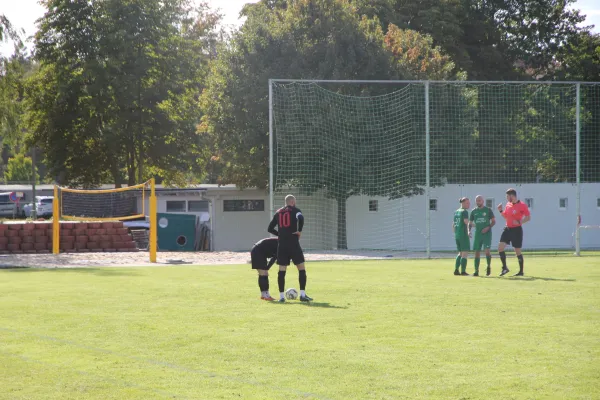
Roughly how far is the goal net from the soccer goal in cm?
627

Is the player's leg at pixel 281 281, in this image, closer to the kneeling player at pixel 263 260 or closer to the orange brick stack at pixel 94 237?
the kneeling player at pixel 263 260

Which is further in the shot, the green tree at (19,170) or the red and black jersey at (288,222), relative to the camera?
the green tree at (19,170)

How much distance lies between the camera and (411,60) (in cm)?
4097

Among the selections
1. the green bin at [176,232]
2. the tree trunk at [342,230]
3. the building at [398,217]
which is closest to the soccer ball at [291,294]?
the building at [398,217]

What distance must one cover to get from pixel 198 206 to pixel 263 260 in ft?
109

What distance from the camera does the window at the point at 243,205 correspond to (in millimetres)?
42031

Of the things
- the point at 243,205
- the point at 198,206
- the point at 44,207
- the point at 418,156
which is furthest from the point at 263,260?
the point at 44,207

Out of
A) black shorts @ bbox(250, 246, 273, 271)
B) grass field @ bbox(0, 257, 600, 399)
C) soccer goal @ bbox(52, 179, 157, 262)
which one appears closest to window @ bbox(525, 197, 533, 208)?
soccer goal @ bbox(52, 179, 157, 262)

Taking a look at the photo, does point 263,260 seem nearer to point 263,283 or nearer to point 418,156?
point 263,283

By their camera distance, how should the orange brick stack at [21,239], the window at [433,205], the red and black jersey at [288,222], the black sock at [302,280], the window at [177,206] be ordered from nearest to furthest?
1. the red and black jersey at [288,222]
2. the black sock at [302,280]
3. the orange brick stack at [21,239]
4. the window at [433,205]
5. the window at [177,206]

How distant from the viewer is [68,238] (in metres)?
36.5

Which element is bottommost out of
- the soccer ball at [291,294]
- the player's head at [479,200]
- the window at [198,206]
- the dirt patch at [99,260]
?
the dirt patch at [99,260]

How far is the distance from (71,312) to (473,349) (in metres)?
6.53

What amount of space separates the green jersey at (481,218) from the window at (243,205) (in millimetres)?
22098
